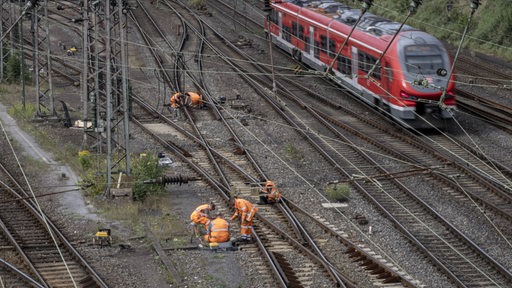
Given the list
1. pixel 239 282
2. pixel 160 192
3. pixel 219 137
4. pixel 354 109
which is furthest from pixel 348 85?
pixel 239 282

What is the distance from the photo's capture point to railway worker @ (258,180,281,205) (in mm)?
21250

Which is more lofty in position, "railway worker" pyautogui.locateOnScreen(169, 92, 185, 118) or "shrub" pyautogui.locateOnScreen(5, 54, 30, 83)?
"railway worker" pyautogui.locateOnScreen(169, 92, 185, 118)

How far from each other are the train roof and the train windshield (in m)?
1.22

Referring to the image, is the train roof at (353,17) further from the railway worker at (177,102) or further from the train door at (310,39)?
the railway worker at (177,102)

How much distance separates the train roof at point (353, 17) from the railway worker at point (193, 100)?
5.77 meters

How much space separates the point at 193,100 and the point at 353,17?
6366 mm

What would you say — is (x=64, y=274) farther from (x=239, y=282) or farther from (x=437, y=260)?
(x=437, y=260)

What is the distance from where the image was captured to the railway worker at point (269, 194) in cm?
2125

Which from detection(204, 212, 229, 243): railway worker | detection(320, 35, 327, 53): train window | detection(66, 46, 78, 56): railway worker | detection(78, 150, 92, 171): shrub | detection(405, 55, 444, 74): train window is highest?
detection(405, 55, 444, 74): train window

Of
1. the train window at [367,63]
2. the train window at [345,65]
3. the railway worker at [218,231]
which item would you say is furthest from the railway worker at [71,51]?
the railway worker at [218,231]

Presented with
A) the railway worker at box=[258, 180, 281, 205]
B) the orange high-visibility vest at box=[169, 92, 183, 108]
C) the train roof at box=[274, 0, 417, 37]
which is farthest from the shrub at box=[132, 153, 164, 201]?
the train roof at box=[274, 0, 417, 37]

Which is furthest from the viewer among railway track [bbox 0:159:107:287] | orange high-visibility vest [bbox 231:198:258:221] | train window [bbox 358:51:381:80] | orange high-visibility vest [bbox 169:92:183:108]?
orange high-visibility vest [bbox 169:92:183:108]

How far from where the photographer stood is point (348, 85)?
3177cm

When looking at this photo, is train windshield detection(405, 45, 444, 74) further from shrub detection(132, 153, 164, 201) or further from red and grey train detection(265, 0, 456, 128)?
shrub detection(132, 153, 164, 201)
